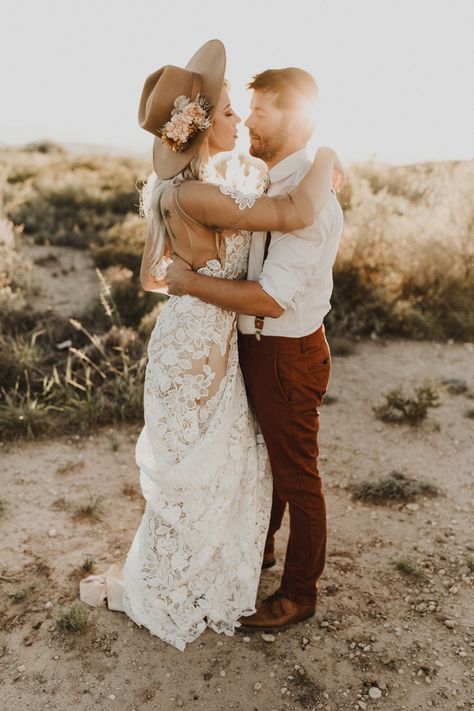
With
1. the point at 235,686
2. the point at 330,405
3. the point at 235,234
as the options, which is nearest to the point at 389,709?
the point at 235,686

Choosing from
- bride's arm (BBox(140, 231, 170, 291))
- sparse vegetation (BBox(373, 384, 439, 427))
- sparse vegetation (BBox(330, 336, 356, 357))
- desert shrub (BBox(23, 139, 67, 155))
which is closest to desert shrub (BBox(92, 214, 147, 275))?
sparse vegetation (BBox(330, 336, 356, 357))

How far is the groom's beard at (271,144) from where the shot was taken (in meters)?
2.55

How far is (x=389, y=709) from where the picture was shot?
2615 millimetres

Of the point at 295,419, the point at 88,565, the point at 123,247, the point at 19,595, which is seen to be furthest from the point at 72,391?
the point at 123,247

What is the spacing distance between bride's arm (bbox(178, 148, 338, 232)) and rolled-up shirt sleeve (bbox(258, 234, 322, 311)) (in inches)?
4.3

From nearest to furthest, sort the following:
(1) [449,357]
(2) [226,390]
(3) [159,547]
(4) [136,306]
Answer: (2) [226,390], (3) [159,547], (1) [449,357], (4) [136,306]

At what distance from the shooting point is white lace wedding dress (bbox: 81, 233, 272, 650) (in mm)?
2746

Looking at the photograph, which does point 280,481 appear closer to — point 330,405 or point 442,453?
point 442,453

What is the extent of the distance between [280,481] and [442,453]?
7.84 feet

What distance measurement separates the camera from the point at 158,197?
8.93ft

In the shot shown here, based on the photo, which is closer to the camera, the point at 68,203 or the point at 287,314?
the point at 287,314

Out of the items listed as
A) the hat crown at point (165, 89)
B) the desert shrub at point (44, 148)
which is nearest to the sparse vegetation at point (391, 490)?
the hat crown at point (165, 89)

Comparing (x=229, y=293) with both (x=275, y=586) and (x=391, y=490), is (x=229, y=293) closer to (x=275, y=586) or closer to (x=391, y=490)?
(x=275, y=586)

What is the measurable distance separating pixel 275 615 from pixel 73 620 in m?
1.00
